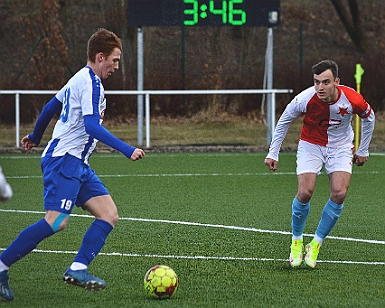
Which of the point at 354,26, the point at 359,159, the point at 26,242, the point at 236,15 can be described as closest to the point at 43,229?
the point at 26,242

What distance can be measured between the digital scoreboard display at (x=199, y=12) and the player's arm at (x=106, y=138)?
12.7 metres

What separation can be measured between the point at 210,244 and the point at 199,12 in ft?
35.5

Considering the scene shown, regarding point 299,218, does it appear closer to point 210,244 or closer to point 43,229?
point 210,244

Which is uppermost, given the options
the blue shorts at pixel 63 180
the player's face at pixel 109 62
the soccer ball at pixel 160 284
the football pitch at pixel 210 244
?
the player's face at pixel 109 62

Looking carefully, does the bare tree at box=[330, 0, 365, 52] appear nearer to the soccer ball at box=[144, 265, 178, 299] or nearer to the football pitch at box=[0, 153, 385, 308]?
the football pitch at box=[0, 153, 385, 308]

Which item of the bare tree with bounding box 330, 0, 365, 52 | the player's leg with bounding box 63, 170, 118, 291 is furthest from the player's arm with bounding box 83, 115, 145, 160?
the bare tree with bounding box 330, 0, 365, 52

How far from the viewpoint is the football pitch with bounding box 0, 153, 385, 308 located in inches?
235

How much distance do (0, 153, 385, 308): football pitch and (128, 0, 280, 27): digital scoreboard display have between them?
4.65 m

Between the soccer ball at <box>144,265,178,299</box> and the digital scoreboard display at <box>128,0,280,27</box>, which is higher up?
the digital scoreboard display at <box>128,0,280,27</box>

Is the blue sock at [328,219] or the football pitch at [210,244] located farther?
the blue sock at [328,219]

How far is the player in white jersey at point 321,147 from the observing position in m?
7.14

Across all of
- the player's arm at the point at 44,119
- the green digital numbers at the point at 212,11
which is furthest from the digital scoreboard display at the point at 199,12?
the player's arm at the point at 44,119

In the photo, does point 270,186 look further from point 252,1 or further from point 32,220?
point 252,1

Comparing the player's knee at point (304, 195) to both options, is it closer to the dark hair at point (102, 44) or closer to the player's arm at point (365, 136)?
the player's arm at point (365, 136)
